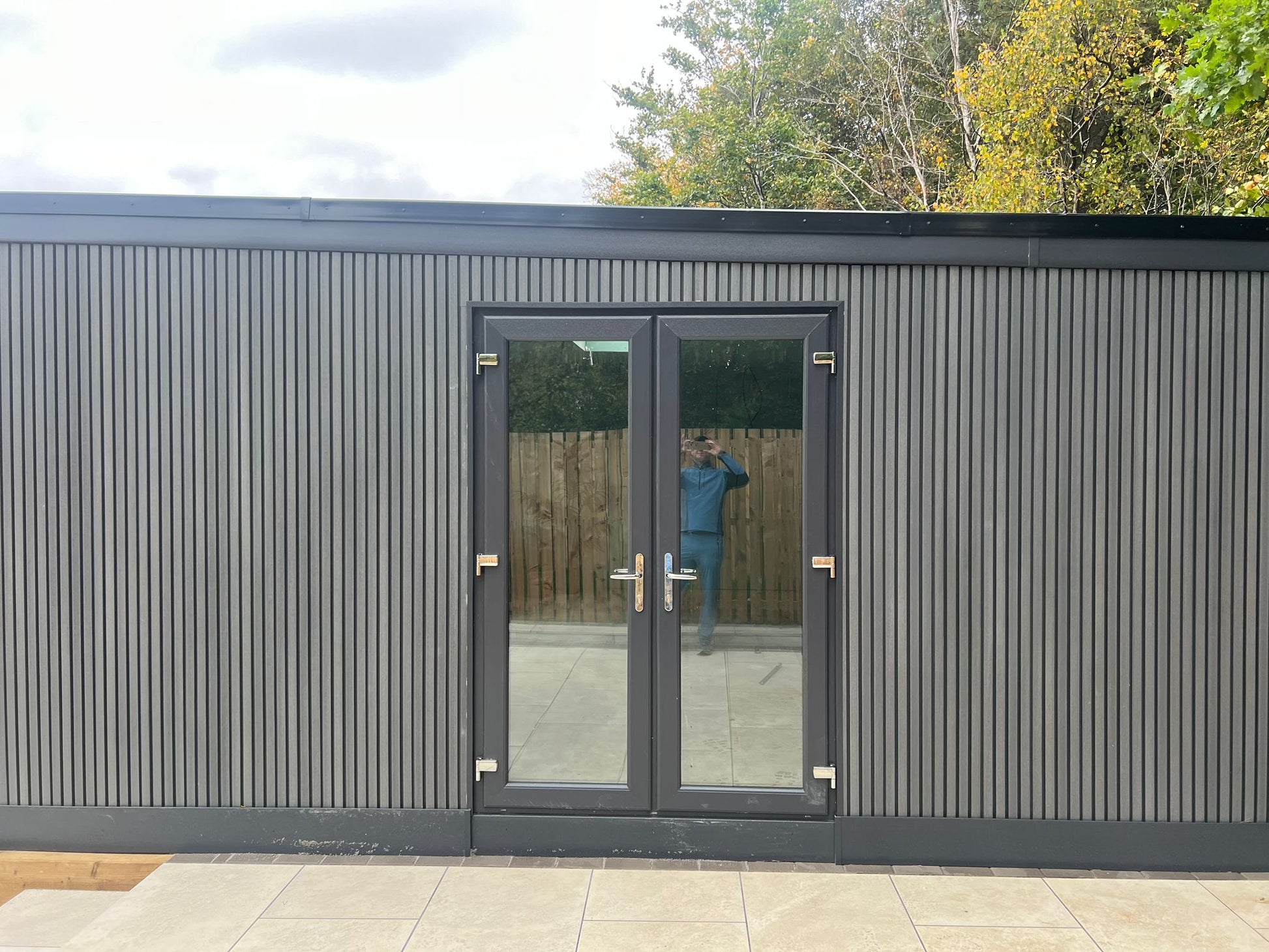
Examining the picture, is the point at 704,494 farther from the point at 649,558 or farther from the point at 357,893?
the point at 357,893

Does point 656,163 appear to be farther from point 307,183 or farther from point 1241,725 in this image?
point 307,183

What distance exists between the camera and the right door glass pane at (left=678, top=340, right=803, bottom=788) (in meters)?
3.06

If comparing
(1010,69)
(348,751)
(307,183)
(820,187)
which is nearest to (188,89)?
(307,183)

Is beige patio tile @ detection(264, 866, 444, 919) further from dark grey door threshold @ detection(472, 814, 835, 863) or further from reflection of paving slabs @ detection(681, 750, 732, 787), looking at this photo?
reflection of paving slabs @ detection(681, 750, 732, 787)

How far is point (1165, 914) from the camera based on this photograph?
8.68 feet

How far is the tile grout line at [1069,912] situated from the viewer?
247cm

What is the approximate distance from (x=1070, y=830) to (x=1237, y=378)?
1747 millimetres

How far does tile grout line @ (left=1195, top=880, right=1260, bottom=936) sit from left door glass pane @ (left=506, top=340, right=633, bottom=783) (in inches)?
80.1

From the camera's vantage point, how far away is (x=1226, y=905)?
271 cm

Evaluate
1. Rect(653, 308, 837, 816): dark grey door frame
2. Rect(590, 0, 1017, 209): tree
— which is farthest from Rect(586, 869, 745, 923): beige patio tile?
Rect(590, 0, 1017, 209): tree

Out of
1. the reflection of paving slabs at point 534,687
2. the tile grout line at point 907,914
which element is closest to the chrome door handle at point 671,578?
the reflection of paving slabs at point 534,687

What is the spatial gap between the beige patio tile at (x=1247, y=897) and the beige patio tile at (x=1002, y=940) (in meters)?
0.60

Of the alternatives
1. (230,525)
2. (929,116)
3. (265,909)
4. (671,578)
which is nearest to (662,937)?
(671,578)

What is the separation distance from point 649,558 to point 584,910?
1.19m
